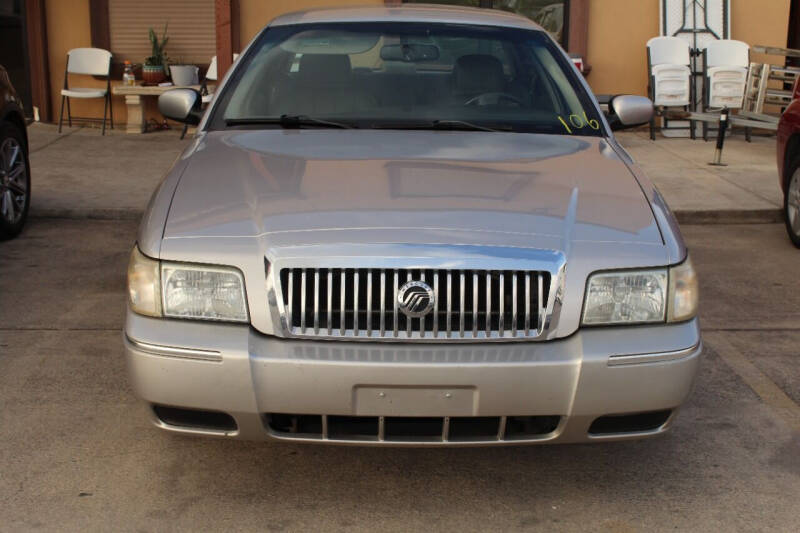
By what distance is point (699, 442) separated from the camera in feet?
13.0

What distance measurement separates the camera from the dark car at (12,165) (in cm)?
687

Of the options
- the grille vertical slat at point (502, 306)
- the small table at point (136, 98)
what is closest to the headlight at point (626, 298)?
the grille vertical slat at point (502, 306)

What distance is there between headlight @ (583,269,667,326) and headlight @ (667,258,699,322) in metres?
0.02

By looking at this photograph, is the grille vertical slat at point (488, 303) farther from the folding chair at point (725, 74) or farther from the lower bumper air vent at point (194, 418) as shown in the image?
the folding chair at point (725, 74)

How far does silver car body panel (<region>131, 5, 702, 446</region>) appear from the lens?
3014mm

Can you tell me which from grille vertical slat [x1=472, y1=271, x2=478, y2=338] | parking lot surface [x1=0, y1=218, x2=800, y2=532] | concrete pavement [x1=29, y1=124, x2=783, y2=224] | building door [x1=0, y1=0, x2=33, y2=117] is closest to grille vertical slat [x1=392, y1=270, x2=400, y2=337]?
grille vertical slat [x1=472, y1=271, x2=478, y2=338]

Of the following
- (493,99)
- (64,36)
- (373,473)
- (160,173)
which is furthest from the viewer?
(64,36)

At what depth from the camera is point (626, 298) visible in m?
3.17

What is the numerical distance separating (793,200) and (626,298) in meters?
4.70

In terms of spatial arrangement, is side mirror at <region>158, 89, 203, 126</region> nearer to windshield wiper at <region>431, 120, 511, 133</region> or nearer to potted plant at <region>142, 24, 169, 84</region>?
→ windshield wiper at <region>431, 120, 511, 133</region>

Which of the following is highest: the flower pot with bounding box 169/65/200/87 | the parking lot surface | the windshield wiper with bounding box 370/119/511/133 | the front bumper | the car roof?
the car roof

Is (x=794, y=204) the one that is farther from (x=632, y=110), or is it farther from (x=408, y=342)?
(x=408, y=342)

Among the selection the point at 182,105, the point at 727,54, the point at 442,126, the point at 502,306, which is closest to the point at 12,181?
the point at 182,105

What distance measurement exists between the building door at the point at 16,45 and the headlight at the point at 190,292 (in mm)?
10242
